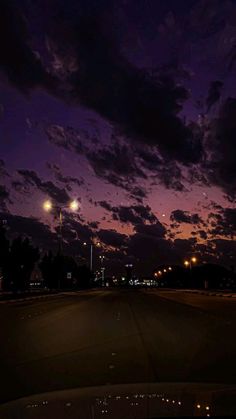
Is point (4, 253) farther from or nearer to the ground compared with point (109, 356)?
farther from the ground

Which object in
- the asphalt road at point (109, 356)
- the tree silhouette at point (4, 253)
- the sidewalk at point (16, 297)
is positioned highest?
the tree silhouette at point (4, 253)

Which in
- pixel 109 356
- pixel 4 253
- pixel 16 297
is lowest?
pixel 109 356

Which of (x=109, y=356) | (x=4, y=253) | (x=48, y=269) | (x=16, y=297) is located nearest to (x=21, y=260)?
(x=4, y=253)

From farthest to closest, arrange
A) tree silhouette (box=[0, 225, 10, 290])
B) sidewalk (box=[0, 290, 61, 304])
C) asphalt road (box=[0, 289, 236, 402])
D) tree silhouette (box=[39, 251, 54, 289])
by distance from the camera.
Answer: tree silhouette (box=[39, 251, 54, 289])
tree silhouette (box=[0, 225, 10, 290])
sidewalk (box=[0, 290, 61, 304])
asphalt road (box=[0, 289, 236, 402])

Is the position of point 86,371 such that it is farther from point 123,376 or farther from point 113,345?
point 113,345

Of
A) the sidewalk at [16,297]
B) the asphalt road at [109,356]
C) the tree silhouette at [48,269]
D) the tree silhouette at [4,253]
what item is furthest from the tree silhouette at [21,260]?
the asphalt road at [109,356]

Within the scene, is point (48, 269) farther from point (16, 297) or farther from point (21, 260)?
point (16, 297)

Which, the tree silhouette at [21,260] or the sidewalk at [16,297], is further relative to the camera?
the tree silhouette at [21,260]

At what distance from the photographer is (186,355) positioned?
14039mm

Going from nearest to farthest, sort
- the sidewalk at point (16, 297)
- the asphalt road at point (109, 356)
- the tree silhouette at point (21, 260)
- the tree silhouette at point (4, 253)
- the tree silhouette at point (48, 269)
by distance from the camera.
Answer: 1. the asphalt road at point (109, 356)
2. the sidewalk at point (16, 297)
3. the tree silhouette at point (4, 253)
4. the tree silhouette at point (21, 260)
5. the tree silhouette at point (48, 269)

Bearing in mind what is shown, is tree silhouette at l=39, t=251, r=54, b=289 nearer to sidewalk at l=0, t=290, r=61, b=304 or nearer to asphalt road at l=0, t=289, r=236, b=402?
sidewalk at l=0, t=290, r=61, b=304

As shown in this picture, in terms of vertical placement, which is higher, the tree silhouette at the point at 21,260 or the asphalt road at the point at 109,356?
the tree silhouette at the point at 21,260

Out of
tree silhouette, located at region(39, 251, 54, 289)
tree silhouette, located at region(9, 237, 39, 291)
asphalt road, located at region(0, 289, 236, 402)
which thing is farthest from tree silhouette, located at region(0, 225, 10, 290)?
asphalt road, located at region(0, 289, 236, 402)

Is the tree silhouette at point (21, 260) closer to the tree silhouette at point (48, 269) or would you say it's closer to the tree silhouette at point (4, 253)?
the tree silhouette at point (4, 253)
